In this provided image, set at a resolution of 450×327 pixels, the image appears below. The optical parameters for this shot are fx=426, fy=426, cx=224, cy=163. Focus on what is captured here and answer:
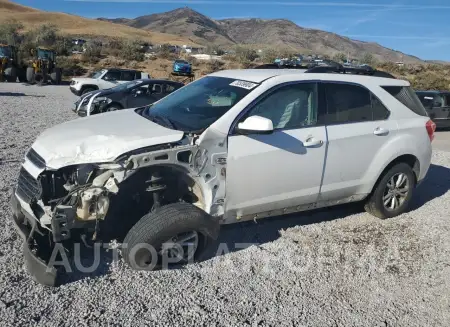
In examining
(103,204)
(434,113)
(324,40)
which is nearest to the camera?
(103,204)

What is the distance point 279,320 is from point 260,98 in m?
2.00

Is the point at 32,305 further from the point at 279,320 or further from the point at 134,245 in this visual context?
the point at 279,320

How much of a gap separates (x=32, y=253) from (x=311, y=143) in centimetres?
268

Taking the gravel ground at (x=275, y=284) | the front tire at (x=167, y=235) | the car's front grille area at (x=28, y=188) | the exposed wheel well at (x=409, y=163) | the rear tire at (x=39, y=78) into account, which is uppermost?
the exposed wheel well at (x=409, y=163)

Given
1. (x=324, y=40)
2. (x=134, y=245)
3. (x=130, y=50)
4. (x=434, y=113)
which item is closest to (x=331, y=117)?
(x=134, y=245)

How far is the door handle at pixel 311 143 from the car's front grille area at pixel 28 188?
244cm

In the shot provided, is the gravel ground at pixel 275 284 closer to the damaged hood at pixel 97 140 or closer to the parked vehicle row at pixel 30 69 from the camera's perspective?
the damaged hood at pixel 97 140

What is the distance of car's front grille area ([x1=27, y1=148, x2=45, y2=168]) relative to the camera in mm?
3484

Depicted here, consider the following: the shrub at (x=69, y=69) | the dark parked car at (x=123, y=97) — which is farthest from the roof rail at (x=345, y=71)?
the shrub at (x=69, y=69)

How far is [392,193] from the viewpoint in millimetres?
5254

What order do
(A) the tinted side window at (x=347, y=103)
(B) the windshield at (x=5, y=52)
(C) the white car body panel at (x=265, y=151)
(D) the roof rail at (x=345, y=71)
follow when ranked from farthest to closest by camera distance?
(B) the windshield at (x=5, y=52) → (D) the roof rail at (x=345, y=71) → (A) the tinted side window at (x=347, y=103) → (C) the white car body panel at (x=265, y=151)

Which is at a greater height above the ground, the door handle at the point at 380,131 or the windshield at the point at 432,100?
the door handle at the point at 380,131

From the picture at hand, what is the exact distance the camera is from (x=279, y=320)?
3.15 metres

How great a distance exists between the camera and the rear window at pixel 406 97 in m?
5.11
